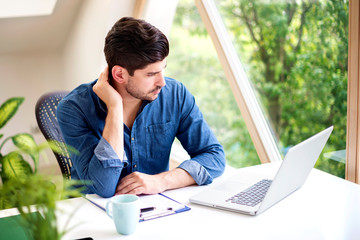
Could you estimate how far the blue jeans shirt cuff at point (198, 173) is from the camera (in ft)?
4.94

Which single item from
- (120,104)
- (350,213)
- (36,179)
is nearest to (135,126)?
(120,104)

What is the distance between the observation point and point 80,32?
3.62 metres

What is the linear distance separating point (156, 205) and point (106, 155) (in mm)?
280

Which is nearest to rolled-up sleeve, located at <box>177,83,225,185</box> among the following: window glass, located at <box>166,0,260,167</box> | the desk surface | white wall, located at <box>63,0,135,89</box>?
the desk surface

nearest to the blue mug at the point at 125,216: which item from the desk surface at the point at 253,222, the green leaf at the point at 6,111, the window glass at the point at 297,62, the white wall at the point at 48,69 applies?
the desk surface at the point at 253,222

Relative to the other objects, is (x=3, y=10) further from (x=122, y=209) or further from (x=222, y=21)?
(x=122, y=209)

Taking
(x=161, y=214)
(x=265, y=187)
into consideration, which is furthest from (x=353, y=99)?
(x=161, y=214)

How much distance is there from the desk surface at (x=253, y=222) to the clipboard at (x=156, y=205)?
0.06 feet

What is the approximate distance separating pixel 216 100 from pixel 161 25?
2.29 feet

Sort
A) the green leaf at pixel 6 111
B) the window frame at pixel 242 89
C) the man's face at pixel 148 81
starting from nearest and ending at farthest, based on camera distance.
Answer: the green leaf at pixel 6 111
the man's face at pixel 148 81
the window frame at pixel 242 89

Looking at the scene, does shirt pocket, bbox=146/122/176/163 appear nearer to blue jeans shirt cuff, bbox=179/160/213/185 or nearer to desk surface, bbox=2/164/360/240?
blue jeans shirt cuff, bbox=179/160/213/185

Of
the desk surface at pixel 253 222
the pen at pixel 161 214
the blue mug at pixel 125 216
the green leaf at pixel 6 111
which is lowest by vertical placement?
the desk surface at pixel 253 222

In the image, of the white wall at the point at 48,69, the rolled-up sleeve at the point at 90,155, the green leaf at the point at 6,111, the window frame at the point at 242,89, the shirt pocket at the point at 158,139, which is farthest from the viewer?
the white wall at the point at 48,69

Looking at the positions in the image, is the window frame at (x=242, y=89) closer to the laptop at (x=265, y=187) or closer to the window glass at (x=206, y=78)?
the window glass at (x=206, y=78)
